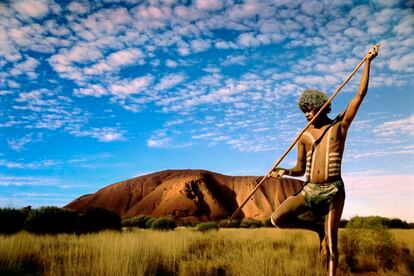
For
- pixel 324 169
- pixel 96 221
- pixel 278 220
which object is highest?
pixel 324 169

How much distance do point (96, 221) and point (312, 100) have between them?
48.3 feet

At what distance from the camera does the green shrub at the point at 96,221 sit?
15.7 meters

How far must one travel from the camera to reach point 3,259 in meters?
6.17

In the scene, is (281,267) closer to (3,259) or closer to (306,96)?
(306,96)

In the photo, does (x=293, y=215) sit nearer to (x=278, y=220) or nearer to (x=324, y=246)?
(x=278, y=220)

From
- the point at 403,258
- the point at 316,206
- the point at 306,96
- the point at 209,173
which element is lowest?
the point at 403,258

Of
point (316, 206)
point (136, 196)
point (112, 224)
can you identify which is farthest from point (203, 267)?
point (136, 196)

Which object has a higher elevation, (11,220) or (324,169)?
→ (324,169)

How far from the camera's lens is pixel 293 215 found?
4.56 m

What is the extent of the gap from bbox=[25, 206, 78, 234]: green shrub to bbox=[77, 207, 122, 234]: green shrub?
553 millimetres

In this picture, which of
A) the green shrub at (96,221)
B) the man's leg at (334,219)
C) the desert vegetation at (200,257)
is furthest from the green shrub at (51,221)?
the man's leg at (334,219)

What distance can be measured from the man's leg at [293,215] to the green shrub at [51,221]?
39.1 ft

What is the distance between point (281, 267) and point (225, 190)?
6017 centimetres

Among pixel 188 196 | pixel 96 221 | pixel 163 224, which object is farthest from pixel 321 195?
pixel 188 196
